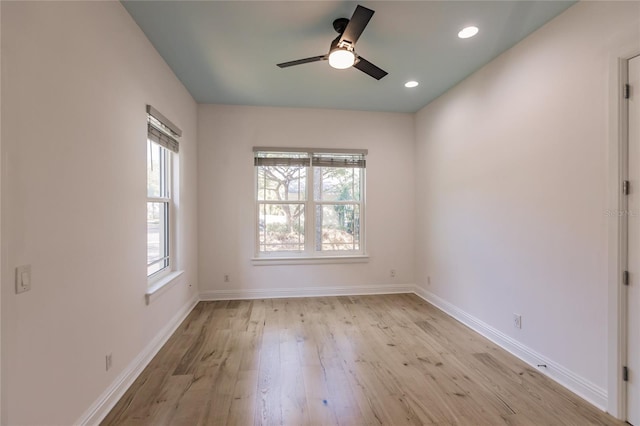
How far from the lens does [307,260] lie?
172 inches

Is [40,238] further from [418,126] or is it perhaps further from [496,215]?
[418,126]

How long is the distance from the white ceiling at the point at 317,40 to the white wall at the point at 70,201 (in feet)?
1.48

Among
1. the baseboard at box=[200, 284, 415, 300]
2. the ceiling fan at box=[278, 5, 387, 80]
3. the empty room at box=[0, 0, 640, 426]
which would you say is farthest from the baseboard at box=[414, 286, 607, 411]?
the ceiling fan at box=[278, 5, 387, 80]

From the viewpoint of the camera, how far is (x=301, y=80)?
3.33 meters

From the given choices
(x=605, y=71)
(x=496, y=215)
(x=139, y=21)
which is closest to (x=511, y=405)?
(x=496, y=215)

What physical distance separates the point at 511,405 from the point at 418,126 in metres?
3.65

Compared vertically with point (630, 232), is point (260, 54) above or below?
above

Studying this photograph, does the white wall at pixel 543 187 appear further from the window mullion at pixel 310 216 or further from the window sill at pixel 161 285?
the window sill at pixel 161 285

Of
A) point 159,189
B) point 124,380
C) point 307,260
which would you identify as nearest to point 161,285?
point 124,380

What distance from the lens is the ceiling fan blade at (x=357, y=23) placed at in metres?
1.89

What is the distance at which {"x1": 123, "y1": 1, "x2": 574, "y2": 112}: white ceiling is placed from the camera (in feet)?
7.06

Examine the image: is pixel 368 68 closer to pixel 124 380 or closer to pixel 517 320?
pixel 517 320

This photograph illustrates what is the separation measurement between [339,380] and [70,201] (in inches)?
84.0

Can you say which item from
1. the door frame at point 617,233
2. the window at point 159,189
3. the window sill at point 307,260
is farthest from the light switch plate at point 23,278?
the door frame at point 617,233
